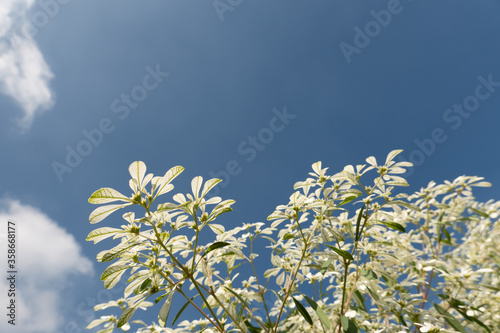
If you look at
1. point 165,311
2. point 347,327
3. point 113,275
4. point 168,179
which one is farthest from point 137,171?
point 347,327

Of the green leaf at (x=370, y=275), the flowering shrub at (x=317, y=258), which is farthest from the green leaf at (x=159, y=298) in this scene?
the green leaf at (x=370, y=275)

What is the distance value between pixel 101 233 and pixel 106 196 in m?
0.21

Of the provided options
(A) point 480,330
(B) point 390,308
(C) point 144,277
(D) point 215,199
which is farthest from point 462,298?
(C) point 144,277

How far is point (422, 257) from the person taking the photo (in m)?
2.90

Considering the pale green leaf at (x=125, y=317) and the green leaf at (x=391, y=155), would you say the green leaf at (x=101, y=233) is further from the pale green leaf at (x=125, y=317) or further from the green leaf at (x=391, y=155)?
the green leaf at (x=391, y=155)

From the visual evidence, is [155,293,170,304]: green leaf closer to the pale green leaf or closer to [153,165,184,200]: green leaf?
the pale green leaf

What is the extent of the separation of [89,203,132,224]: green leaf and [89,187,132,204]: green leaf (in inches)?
1.8

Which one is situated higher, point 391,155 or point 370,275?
point 391,155

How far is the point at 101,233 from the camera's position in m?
1.29

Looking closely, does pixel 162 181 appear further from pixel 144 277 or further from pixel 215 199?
pixel 144 277

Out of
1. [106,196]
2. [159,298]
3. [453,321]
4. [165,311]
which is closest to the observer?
[106,196]

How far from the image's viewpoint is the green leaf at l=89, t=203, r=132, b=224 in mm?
1240

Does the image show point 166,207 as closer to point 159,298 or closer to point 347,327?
point 159,298

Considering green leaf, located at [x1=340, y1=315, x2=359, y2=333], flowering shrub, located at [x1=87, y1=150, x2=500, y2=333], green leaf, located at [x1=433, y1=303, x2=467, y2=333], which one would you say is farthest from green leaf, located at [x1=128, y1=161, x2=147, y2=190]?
green leaf, located at [x1=433, y1=303, x2=467, y2=333]
